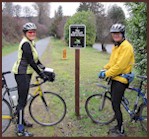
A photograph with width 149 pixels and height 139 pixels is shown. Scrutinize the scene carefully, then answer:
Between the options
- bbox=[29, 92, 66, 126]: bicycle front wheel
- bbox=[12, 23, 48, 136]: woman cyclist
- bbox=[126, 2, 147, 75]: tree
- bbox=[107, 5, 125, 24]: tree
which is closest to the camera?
bbox=[12, 23, 48, 136]: woman cyclist

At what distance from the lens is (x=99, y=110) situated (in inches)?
221

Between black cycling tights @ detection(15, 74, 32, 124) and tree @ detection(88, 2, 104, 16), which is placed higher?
tree @ detection(88, 2, 104, 16)

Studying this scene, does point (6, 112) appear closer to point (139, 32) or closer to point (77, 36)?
point (77, 36)

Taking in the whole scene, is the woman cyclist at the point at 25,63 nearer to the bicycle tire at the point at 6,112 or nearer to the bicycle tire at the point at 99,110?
the bicycle tire at the point at 6,112

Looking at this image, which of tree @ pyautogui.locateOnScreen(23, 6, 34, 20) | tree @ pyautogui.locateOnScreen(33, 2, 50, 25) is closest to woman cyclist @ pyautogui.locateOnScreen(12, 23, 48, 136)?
tree @ pyautogui.locateOnScreen(23, 6, 34, 20)

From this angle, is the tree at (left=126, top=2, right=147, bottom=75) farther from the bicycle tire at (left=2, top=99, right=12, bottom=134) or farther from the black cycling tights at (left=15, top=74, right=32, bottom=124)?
the bicycle tire at (left=2, top=99, right=12, bottom=134)

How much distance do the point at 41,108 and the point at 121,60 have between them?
2.10 metres

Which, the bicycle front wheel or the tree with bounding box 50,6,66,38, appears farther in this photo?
the tree with bounding box 50,6,66,38

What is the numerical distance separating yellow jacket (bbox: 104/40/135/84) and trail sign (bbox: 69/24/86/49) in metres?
0.92

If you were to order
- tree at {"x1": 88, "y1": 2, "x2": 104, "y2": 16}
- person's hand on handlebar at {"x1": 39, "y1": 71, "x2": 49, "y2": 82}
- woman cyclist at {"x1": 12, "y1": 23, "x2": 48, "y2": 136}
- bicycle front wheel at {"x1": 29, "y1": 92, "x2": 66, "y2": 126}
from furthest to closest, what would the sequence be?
tree at {"x1": 88, "y1": 2, "x2": 104, "y2": 16}, bicycle front wheel at {"x1": 29, "y1": 92, "x2": 66, "y2": 126}, person's hand on handlebar at {"x1": 39, "y1": 71, "x2": 49, "y2": 82}, woman cyclist at {"x1": 12, "y1": 23, "x2": 48, "y2": 136}

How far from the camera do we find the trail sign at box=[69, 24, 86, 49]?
5355 millimetres

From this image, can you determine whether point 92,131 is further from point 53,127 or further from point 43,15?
point 43,15

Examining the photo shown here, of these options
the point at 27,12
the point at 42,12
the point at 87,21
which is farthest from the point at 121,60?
the point at 42,12

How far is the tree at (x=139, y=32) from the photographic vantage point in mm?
6648
